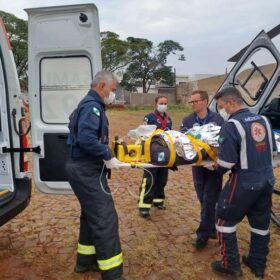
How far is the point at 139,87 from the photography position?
172ft

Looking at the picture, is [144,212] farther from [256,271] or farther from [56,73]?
[56,73]

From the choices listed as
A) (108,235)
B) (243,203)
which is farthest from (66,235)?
(243,203)

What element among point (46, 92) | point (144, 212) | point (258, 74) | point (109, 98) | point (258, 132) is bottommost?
point (144, 212)

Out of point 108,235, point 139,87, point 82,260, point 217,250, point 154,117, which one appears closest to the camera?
point 108,235

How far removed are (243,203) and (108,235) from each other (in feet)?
3.90

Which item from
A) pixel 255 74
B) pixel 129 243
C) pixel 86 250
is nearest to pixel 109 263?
pixel 86 250

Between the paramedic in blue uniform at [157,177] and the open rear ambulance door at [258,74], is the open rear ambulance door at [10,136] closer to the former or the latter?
the paramedic in blue uniform at [157,177]

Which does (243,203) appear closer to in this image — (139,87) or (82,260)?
(82,260)

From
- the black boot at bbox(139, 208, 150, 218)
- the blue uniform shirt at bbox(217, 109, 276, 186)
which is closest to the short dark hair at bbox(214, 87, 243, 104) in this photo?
the blue uniform shirt at bbox(217, 109, 276, 186)

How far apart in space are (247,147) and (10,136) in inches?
87.9

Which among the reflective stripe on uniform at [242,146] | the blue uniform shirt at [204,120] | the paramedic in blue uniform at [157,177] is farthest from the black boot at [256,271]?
the paramedic in blue uniform at [157,177]

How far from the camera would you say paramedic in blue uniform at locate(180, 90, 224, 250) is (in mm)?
4039

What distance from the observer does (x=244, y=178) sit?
10.7ft

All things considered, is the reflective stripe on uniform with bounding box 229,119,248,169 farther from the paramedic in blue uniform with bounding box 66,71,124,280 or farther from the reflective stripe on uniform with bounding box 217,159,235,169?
the paramedic in blue uniform with bounding box 66,71,124,280
